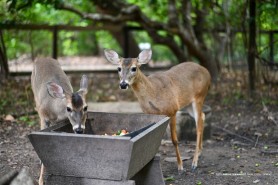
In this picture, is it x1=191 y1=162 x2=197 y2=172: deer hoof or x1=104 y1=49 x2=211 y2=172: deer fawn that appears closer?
x1=104 y1=49 x2=211 y2=172: deer fawn

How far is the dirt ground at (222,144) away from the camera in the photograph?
6.69 meters

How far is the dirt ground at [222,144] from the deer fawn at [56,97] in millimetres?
766

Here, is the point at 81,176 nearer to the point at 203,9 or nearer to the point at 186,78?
the point at 186,78

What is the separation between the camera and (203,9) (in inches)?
526

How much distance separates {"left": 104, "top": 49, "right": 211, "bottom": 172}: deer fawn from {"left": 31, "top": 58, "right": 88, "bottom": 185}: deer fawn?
2.11ft

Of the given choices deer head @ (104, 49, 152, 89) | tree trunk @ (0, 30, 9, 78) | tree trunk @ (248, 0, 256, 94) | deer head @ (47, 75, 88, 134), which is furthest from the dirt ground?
deer head @ (104, 49, 152, 89)

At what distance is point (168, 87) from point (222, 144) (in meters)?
1.80

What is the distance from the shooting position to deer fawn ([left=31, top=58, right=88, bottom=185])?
5.63 m

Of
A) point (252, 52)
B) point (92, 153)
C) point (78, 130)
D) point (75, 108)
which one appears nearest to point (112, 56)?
point (75, 108)

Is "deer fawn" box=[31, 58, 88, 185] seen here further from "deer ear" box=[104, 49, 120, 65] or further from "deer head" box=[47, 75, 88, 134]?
"deer ear" box=[104, 49, 120, 65]

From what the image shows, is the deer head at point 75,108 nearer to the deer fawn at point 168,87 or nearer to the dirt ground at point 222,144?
the deer fawn at point 168,87

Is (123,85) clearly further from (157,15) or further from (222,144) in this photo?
(157,15)

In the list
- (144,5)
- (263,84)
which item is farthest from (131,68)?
(144,5)

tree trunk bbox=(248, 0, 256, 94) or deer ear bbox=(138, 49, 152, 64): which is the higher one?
deer ear bbox=(138, 49, 152, 64)
